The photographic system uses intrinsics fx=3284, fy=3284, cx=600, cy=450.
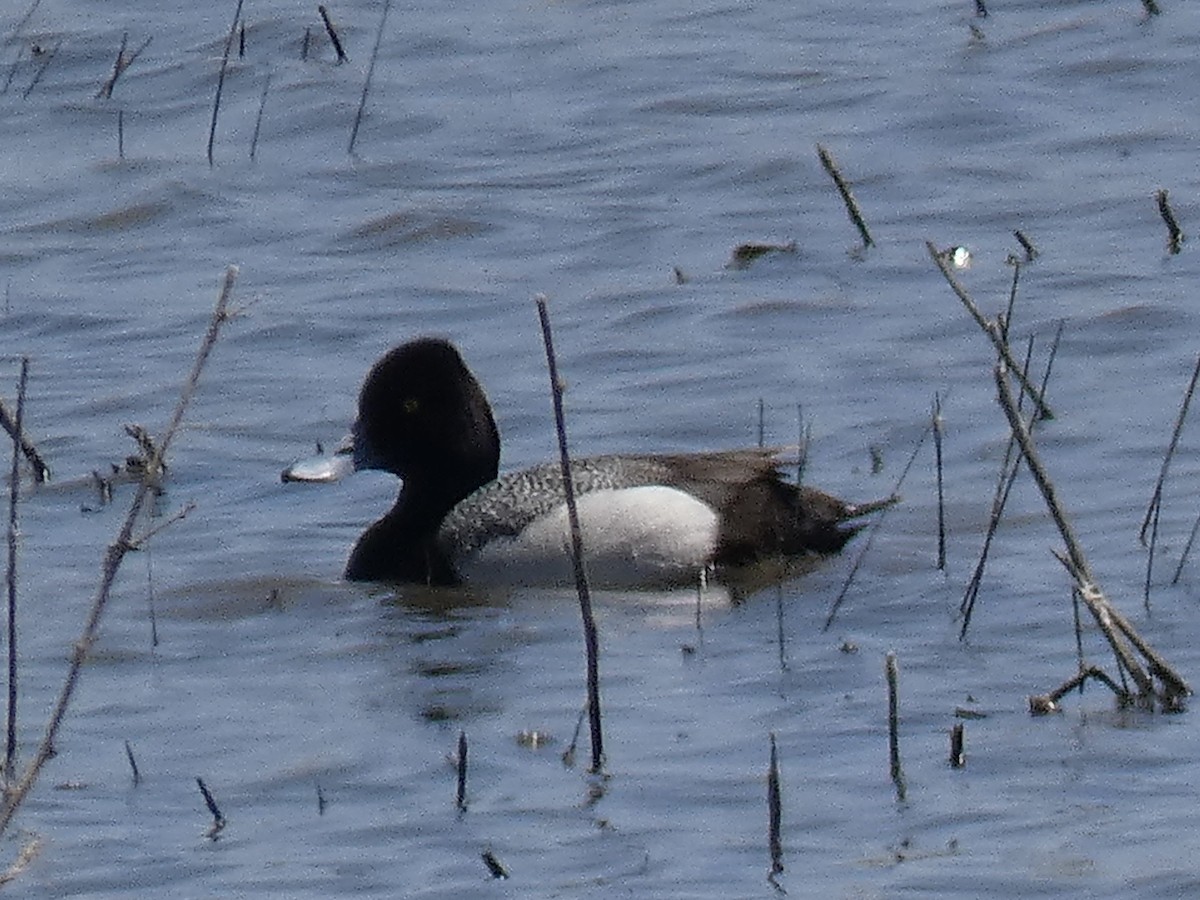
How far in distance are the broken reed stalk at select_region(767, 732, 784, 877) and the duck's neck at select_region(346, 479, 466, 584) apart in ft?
10.1

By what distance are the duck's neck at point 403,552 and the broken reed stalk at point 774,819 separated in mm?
3068

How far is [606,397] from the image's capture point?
437 inches

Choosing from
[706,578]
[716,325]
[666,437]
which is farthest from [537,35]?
[706,578]

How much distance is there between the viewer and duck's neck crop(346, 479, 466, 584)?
30.8 ft

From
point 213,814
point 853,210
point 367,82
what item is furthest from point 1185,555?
point 367,82

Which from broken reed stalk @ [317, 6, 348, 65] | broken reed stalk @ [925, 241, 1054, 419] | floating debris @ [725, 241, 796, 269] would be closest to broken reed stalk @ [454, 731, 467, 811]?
broken reed stalk @ [925, 241, 1054, 419]

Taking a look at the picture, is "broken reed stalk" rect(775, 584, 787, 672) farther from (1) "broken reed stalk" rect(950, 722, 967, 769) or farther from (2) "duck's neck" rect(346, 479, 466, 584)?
(2) "duck's neck" rect(346, 479, 466, 584)

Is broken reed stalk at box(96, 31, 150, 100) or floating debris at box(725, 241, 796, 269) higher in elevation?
floating debris at box(725, 241, 796, 269)

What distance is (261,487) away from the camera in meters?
10.3

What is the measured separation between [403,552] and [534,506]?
1.32 ft

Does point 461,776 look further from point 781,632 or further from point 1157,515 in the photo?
point 1157,515

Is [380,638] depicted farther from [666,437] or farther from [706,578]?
[666,437]

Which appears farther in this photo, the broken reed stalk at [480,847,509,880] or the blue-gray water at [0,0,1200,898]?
the blue-gray water at [0,0,1200,898]

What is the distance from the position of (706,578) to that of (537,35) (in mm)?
6996
